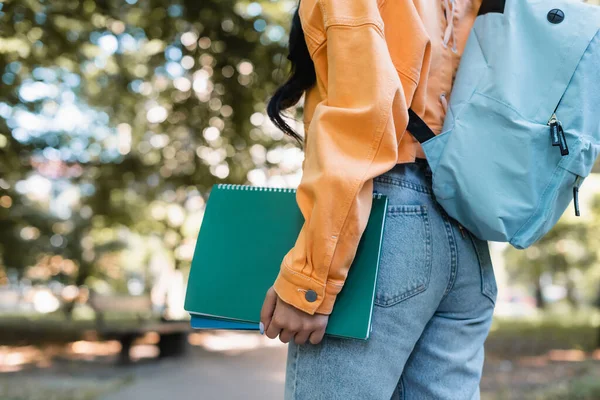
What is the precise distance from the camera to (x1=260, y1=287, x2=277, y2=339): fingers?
1195mm

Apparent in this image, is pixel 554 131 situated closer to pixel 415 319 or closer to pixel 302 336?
pixel 415 319

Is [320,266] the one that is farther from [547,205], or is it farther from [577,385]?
[577,385]

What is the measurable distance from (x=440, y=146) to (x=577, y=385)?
5678mm

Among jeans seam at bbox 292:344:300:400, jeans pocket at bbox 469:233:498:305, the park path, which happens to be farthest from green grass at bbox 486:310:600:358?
jeans seam at bbox 292:344:300:400

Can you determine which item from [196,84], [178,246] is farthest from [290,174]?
[178,246]

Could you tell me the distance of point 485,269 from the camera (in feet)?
4.45

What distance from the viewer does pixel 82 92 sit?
6586 millimetres

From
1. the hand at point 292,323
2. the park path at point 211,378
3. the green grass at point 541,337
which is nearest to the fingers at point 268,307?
the hand at point 292,323

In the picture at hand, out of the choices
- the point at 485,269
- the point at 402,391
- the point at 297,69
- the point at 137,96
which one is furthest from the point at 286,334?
the point at 137,96

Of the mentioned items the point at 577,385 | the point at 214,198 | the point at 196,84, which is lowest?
the point at 577,385

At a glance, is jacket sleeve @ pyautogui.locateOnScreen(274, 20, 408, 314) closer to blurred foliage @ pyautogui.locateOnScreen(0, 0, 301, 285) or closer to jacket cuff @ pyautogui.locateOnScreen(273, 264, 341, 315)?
jacket cuff @ pyautogui.locateOnScreen(273, 264, 341, 315)

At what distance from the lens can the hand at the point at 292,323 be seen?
1162 millimetres

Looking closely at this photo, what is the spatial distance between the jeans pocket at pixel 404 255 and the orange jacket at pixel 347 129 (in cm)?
9

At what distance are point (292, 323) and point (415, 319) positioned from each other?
0.83 feet
